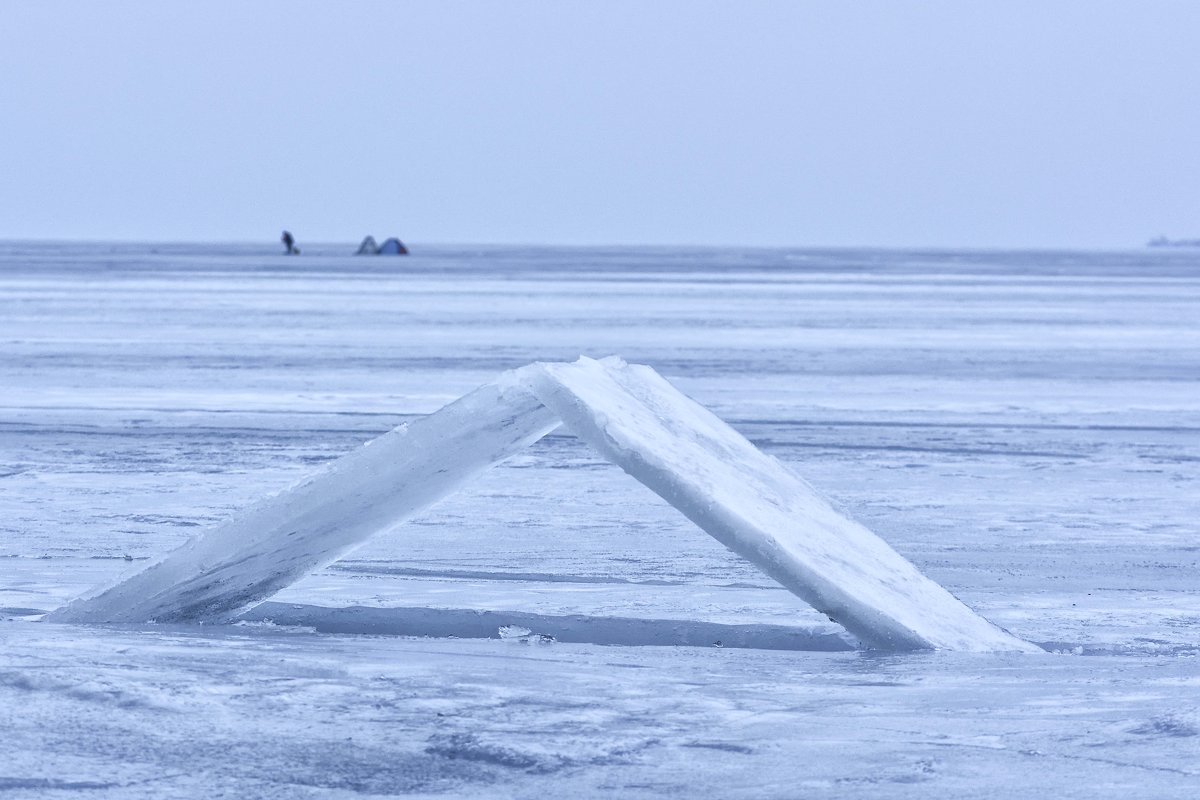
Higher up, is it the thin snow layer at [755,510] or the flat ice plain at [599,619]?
the thin snow layer at [755,510]

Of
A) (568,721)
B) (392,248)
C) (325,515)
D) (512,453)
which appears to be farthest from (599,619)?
(392,248)

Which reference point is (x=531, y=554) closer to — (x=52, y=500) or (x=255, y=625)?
(x=255, y=625)

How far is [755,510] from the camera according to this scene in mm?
3580

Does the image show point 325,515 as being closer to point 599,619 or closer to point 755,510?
point 599,619

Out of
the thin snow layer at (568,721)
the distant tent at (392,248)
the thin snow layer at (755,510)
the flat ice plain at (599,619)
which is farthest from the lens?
the distant tent at (392,248)

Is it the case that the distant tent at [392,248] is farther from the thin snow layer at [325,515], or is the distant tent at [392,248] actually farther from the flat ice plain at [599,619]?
the thin snow layer at [325,515]

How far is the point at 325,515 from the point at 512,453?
0.45 metres

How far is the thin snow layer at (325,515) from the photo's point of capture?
3469 mm

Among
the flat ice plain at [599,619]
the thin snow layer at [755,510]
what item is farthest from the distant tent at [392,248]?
the thin snow layer at [755,510]

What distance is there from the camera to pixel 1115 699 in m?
3.15

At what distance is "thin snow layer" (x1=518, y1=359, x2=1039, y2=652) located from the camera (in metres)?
3.38

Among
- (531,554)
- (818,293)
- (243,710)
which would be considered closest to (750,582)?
(531,554)

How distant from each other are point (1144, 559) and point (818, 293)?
27.4 metres

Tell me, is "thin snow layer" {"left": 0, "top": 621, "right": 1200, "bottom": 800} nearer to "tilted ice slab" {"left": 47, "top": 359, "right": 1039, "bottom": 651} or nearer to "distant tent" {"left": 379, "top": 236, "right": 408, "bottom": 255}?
"tilted ice slab" {"left": 47, "top": 359, "right": 1039, "bottom": 651}
